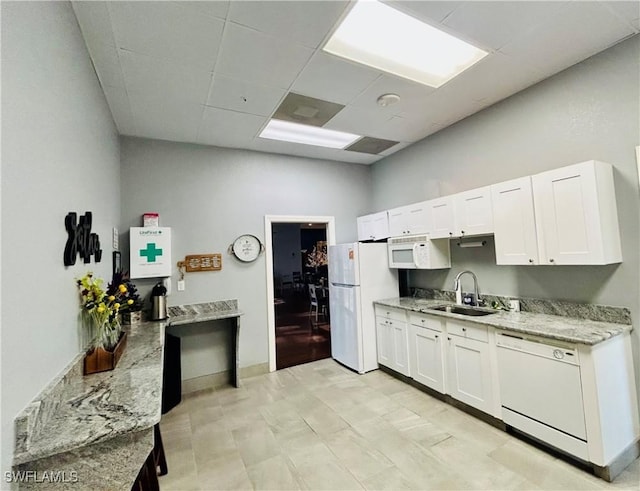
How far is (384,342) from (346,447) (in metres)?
1.62

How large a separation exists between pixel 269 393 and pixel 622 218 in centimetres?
367

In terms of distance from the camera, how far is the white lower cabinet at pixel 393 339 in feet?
11.3

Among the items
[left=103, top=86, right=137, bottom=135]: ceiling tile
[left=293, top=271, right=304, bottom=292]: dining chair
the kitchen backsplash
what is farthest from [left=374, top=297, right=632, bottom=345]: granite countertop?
[left=293, top=271, right=304, bottom=292]: dining chair

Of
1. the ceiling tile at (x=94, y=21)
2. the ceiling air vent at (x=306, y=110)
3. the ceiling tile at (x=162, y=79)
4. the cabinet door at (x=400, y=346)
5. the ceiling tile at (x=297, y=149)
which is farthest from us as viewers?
the ceiling tile at (x=297, y=149)

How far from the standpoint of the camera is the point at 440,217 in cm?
335

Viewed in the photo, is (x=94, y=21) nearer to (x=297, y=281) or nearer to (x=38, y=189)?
(x=38, y=189)

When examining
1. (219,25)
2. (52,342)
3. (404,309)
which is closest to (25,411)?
(52,342)

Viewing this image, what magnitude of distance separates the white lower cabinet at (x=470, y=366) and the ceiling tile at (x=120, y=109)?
12.3 feet

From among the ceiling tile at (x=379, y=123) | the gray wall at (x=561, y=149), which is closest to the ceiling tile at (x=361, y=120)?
the ceiling tile at (x=379, y=123)

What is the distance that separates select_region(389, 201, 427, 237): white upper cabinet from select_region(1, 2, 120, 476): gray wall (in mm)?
3259

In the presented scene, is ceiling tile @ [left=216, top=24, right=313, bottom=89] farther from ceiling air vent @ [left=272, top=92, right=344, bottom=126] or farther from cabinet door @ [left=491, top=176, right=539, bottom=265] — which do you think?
cabinet door @ [left=491, top=176, right=539, bottom=265]

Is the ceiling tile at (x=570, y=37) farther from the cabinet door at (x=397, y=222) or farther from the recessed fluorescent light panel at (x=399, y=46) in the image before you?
the cabinet door at (x=397, y=222)

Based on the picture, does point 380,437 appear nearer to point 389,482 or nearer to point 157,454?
point 389,482

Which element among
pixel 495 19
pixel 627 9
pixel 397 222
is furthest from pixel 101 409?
pixel 627 9
